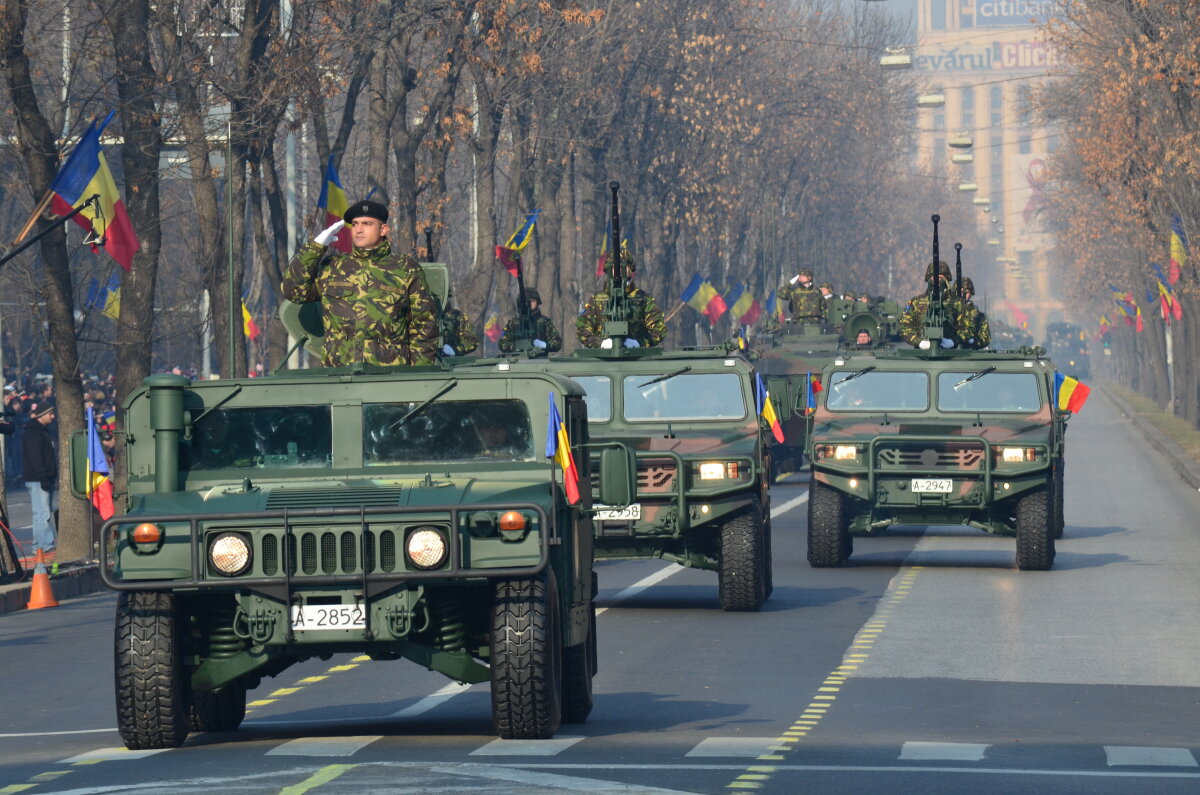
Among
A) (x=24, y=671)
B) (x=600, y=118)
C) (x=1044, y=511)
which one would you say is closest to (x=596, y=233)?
(x=600, y=118)

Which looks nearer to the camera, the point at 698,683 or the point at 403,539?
the point at 403,539

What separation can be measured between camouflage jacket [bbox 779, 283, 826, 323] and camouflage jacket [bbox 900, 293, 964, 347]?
29.3 feet

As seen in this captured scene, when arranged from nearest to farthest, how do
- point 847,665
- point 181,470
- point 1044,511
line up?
point 181,470 → point 847,665 → point 1044,511

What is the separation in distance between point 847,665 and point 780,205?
54091 millimetres

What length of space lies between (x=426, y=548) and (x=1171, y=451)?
116 ft

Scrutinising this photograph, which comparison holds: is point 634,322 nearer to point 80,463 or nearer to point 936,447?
point 936,447

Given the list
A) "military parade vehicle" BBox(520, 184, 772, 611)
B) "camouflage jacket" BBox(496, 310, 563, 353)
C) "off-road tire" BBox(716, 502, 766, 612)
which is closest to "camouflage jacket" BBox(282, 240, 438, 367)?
"military parade vehicle" BBox(520, 184, 772, 611)

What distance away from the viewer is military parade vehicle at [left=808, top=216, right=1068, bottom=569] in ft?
65.9

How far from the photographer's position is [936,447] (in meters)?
20.2

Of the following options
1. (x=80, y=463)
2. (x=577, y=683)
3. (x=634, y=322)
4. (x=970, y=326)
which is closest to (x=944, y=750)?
(x=577, y=683)

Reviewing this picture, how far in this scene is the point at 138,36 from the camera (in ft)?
75.2

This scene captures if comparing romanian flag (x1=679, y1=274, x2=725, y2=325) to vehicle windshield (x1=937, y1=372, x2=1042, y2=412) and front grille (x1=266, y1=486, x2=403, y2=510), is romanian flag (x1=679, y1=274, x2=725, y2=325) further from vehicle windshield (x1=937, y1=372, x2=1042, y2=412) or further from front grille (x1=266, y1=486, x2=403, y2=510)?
front grille (x1=266, y1=486, x2=403, y2=510)

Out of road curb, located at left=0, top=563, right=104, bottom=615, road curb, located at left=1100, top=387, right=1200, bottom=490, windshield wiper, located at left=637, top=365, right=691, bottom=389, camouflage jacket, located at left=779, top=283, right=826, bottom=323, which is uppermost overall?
camouflage jacket, located at left=779, top=283, right=826, bottom=323

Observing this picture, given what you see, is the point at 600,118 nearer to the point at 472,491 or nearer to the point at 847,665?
the point at 847,665
